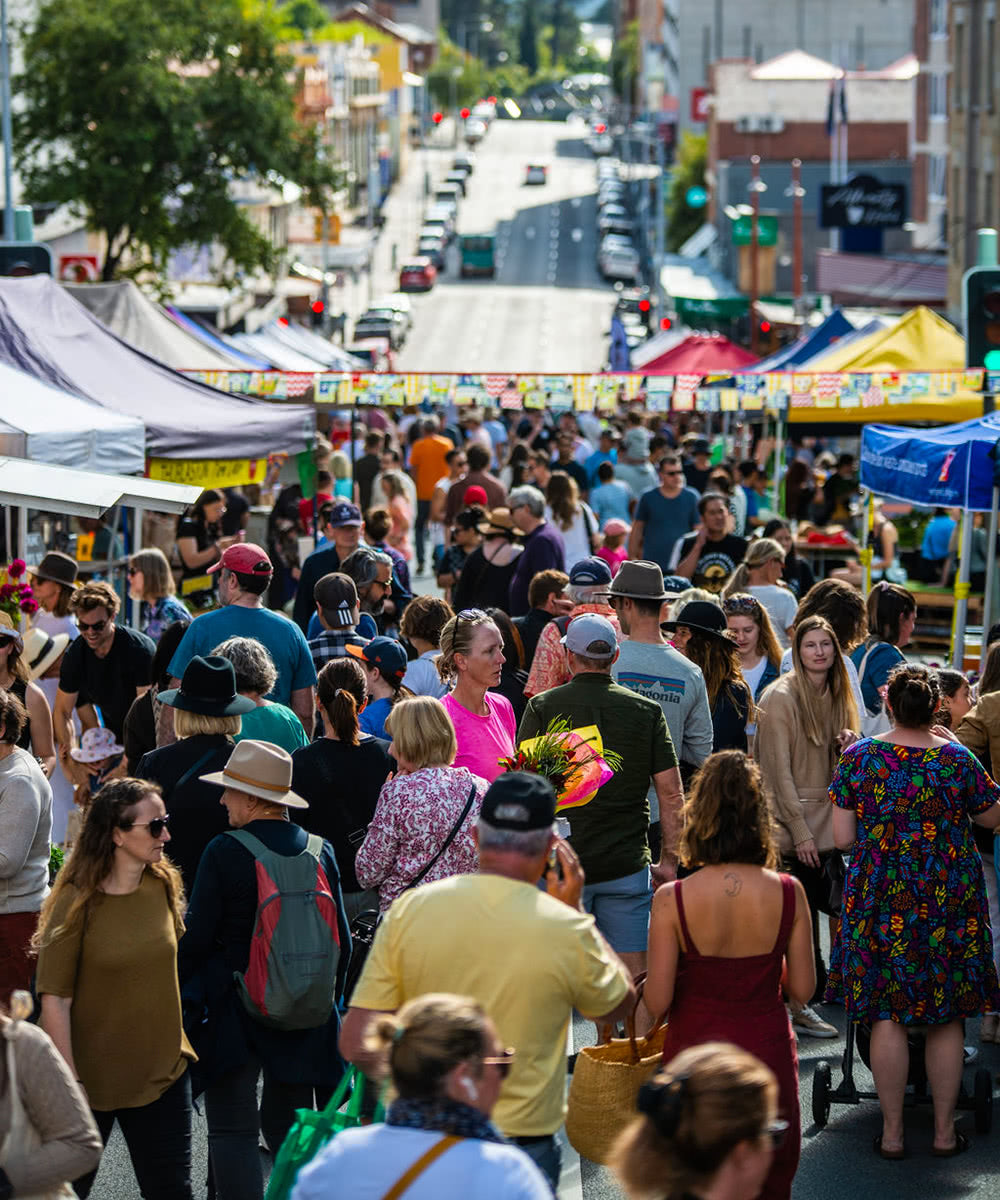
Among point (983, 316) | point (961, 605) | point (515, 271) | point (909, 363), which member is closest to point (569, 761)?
point (961, 605)

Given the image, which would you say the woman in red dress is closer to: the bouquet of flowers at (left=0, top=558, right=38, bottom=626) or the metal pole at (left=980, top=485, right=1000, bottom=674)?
the bouquet of flowers at (left=0, top=558, right=38, bottom=626)

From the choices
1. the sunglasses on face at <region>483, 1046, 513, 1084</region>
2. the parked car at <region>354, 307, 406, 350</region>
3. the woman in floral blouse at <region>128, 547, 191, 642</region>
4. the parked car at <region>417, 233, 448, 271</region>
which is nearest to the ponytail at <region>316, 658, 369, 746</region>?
the sunglasses on face at <region>483, 1046, 513, 1084</region>

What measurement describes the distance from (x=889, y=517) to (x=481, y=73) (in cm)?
18398

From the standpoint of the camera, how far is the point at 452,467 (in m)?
19.8

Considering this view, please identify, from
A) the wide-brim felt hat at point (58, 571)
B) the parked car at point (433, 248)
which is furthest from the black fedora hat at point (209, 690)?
the parked car at point (433, 248)

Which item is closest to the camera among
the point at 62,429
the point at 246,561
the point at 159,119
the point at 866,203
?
the point at 246,561

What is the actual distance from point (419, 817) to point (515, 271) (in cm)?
9117

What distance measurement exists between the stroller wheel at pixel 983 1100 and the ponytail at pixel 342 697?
2556 millimetres

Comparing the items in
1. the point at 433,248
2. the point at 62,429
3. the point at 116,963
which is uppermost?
the point at 433,248

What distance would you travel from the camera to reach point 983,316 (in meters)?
17.6

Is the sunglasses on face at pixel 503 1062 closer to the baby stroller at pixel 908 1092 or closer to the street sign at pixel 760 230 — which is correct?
the baby stroller at pixel 908 1092

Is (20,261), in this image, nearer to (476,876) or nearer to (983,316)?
(983,316)

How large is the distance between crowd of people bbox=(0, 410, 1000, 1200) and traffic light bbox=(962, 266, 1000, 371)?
912 cm

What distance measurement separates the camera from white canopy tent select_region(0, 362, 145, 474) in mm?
11125
